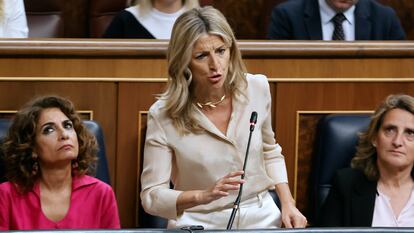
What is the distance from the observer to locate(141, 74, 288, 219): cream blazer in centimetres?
236

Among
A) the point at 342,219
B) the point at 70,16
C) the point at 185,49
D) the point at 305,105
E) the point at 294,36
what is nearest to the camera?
the point at 185,49

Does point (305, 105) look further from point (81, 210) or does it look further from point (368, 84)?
point (81, 210)

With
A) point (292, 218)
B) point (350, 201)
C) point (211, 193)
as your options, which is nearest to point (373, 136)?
point (350, 201)

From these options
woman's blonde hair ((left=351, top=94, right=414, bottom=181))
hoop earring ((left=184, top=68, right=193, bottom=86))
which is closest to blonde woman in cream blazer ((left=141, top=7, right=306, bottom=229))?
hoop earring ((left=184, top=68, right=193, bottom=86))

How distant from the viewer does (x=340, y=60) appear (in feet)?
9.07

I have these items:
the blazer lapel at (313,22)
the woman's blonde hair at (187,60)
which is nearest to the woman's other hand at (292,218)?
the woman's blonde hair at (187,60)

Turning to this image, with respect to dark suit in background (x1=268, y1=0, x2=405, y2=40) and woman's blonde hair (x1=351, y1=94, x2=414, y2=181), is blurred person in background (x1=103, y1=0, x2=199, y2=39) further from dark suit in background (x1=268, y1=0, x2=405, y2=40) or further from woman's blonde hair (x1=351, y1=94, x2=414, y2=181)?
woman's blonde hair (x1=351, y1=94, x2=414, y2=181)

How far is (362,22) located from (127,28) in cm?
66

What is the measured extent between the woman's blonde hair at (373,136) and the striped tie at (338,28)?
48cm

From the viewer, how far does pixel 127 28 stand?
119 inches

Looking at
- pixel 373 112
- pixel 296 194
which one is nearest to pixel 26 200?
pixel 296 194

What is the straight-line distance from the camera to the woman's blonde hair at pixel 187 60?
7.68 feet

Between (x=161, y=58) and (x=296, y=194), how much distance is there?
487 millimetres

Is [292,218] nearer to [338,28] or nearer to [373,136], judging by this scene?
[373,136]
